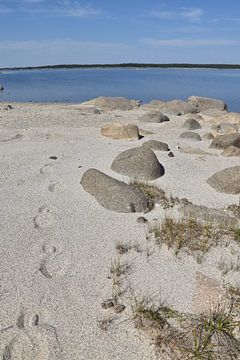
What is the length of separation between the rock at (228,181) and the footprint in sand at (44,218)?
11.8ft

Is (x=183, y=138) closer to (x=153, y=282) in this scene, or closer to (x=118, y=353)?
(x=153, y=282)

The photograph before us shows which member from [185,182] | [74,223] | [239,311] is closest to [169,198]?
[185,182]

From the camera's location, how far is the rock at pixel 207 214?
6.14m

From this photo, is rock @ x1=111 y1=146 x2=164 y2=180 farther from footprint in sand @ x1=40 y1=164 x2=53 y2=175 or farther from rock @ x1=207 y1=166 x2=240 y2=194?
footprint in sand @ x1=40 y1=164 x2=53 y2=175

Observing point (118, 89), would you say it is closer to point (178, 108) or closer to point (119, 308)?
point (178, 108)

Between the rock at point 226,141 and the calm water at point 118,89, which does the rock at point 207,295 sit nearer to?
the rock at point 226,141

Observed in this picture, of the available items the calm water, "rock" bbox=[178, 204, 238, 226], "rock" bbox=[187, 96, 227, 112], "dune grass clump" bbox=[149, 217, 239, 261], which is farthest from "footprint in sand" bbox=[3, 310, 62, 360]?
the calm water

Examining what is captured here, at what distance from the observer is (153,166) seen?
8.64 metres

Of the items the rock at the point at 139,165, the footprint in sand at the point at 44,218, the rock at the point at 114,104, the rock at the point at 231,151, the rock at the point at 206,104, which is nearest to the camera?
the footprint in sand at the point at 44,218

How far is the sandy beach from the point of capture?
3664 millimetres

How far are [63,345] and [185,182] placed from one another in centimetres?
548

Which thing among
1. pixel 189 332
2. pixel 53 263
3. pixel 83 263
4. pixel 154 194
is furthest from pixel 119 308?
pixel 154 194

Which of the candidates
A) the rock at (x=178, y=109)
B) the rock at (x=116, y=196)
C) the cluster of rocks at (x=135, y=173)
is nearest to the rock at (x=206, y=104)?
Result: the rock at (x=178, y=109)

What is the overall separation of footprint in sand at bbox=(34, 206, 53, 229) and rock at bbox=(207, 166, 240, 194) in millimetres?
3595
